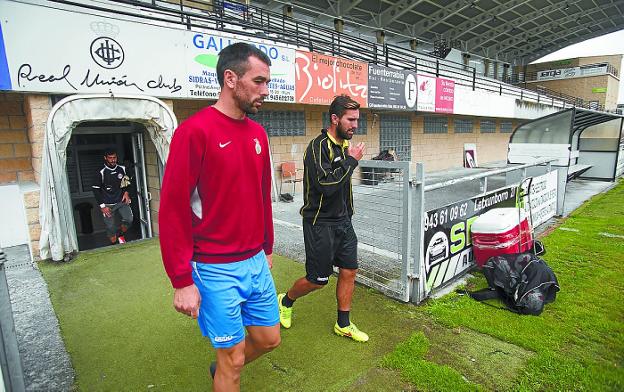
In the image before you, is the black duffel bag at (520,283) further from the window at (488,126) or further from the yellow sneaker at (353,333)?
the window at (488,126)

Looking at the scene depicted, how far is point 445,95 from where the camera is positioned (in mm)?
12805

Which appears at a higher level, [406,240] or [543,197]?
[406,240]

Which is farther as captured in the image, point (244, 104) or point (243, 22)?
point (243, 22)

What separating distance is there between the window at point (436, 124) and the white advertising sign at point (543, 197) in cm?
820

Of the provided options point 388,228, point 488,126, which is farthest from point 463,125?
point 388,228

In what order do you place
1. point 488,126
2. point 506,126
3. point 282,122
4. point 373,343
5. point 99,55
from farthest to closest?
point 506,126 < point 488,126 < point 282,122 < point 99,55 < point 373,343

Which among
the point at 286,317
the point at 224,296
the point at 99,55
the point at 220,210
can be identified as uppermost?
the point at 99,55

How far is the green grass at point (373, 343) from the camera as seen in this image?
2.39m

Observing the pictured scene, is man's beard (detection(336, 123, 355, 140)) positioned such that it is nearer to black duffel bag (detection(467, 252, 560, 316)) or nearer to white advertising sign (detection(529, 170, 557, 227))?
black duffel bag (detection(467, 252, 560, 316))

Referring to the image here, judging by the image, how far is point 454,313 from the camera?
128 inches

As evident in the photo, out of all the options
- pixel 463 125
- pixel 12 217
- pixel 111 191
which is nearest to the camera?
pixel 12 217

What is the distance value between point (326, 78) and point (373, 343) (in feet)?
23.1

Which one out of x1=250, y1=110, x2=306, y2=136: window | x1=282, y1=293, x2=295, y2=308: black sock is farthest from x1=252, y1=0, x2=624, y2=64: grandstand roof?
x1=282, y1=293, x2=295, y2=308: black sock

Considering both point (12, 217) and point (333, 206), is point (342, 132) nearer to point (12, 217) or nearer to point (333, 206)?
point (333, 206)
